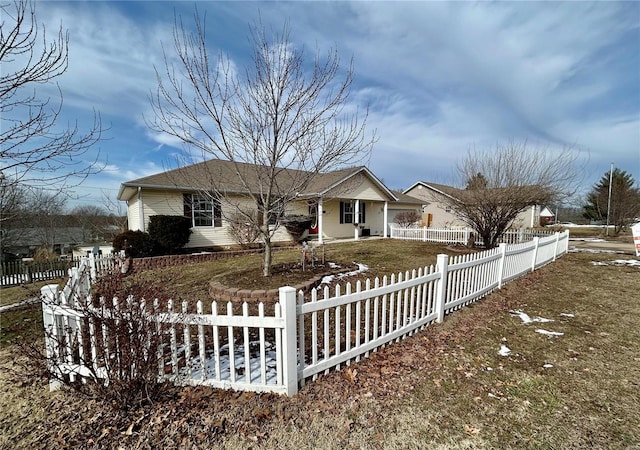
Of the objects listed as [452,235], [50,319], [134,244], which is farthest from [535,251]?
[134,244]

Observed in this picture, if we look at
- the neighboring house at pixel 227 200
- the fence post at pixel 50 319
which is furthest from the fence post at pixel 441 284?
the fence post at pixel 50 319

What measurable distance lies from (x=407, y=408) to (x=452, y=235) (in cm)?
1488

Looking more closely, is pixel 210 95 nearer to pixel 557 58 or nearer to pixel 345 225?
pixel 557 58

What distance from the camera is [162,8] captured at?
4547 millimetres

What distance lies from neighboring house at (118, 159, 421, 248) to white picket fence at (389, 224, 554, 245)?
3077mm

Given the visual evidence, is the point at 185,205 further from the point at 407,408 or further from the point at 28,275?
the point at 407,408

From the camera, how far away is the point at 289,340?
2580 millimetres

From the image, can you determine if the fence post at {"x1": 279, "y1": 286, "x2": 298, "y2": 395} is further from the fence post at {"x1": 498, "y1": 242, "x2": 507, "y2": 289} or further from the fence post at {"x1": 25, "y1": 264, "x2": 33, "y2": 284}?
the fence post at {"x1": 25, "y1": 264, "x2": 33, "y2": 284}

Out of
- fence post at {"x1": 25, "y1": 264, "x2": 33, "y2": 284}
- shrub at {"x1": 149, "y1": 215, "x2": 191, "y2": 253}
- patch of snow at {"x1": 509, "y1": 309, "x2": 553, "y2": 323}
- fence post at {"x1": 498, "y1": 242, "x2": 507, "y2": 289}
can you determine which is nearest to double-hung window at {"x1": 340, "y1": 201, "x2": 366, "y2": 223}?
shrub at {"x1": 149, "y1": 215, "x2": 191, "y2": 253}

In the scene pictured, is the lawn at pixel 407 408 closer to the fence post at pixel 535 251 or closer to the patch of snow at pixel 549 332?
the patch of snow at pixel 549 332

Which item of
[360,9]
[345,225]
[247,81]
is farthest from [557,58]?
[345,225]

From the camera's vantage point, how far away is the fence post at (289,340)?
2.54 metres

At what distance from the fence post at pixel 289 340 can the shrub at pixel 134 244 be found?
9.48 metres

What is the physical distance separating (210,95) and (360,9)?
412 centimetres
